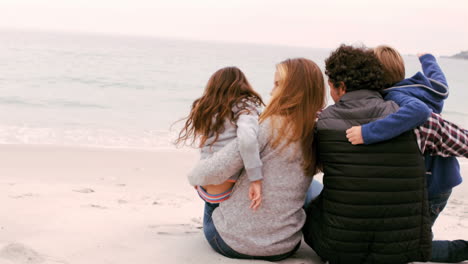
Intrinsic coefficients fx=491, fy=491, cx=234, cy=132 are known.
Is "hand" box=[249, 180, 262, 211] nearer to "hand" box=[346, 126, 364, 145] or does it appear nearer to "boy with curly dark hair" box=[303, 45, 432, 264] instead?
"boy with curly dark hair" box=[303, 45, 432, 264]

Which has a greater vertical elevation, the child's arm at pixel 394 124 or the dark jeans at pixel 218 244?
the child's arm at pixel 394 124

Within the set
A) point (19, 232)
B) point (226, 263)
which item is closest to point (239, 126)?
point (226, 263)

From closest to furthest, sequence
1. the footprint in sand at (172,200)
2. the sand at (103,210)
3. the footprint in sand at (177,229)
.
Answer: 1. the sand at (103,210)
2. the footprint in sand at (177,229)
3. the footprint in sand at (172,200)

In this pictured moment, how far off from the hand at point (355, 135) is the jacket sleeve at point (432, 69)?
2.50 feet

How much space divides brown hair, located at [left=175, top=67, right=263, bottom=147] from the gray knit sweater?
192 millimetres

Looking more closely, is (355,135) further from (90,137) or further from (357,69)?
(90,137)

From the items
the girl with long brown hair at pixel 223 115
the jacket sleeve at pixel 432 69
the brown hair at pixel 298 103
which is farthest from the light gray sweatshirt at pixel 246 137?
the jacket sleeve at pixel 432 69

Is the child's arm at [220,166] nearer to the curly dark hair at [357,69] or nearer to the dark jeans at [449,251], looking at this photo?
the curly dark hair at [357,69]

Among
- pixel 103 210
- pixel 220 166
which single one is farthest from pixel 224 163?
pixel 103 210

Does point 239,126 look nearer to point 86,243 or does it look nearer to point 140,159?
point 86,243

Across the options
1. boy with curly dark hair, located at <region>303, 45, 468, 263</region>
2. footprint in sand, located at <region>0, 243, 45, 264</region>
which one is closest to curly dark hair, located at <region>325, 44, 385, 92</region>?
boy with curly dark hair, located at <region>303, 45, 468, 263</region>

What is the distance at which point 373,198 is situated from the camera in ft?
8.68

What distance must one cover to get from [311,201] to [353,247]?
1.43ft

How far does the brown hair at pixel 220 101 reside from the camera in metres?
2.94
